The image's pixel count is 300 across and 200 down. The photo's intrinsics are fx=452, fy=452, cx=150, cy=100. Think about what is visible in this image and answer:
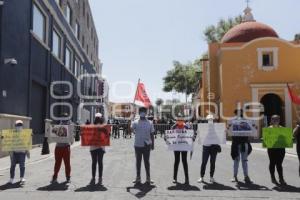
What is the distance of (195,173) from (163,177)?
1.43 meters

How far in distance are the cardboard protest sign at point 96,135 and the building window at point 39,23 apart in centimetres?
1483

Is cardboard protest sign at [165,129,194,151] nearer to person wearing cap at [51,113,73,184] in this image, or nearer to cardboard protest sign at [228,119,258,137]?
cardboard protest sign at [228,119,258,137]

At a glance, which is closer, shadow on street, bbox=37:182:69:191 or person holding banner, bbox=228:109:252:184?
shadow on street, bbox=37:182:69:191

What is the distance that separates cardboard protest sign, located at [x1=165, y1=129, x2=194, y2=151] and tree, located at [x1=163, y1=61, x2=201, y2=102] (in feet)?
204

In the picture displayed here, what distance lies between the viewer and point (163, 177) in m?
12.5

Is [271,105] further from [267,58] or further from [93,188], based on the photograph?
[93,188]

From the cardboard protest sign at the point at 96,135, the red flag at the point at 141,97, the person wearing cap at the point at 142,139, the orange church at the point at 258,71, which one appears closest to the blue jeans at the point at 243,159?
the person wearing cap at the point at 142,139

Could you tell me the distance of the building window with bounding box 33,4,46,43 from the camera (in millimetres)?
25372

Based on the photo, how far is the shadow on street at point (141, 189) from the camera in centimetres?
982

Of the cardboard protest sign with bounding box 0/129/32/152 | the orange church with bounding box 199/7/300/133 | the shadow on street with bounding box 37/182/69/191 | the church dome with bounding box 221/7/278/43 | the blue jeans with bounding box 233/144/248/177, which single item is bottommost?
the shadow on street with bounding box 37/182/69/191

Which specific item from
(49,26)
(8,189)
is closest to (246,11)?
(49,26)

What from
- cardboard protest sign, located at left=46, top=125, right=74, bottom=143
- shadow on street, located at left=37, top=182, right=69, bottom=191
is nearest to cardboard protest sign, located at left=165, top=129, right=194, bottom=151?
cardboard protest sign, located at left=46, top=125, right=74, bottom=143

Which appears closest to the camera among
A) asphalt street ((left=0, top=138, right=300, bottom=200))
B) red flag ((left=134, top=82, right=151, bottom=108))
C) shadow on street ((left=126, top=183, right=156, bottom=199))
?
asphalt street ((left=0, top=138, right=300, bottom=200))

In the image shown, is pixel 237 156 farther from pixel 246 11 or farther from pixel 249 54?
pixel 246 11
